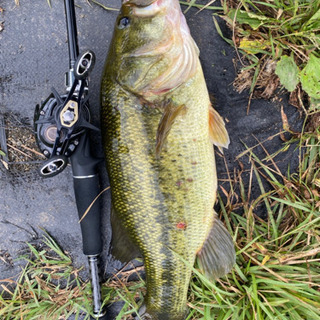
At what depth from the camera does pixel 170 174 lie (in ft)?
5.25

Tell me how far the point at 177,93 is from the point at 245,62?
0.65 meters

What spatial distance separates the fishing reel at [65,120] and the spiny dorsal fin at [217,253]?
0.91m

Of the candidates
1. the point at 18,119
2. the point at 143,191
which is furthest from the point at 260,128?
the point at 18,119

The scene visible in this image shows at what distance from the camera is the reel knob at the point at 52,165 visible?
1.53m

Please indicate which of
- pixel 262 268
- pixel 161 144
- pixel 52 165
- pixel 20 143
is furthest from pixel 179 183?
pixel 20 143

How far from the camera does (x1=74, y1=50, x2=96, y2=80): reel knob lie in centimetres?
144

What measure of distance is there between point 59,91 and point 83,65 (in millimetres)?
708

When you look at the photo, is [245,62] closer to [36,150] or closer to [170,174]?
[170,174]

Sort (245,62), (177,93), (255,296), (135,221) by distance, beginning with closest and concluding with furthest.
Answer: (177,93) < (135,221) < (255,296) < (245,62)

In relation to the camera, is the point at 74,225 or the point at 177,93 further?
the point at 74,225

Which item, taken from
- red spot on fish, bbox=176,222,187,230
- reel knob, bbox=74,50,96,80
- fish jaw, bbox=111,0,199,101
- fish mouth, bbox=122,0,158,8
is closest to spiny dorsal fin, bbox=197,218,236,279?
red spot on fish, bbox=176,222,187,230

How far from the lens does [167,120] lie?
1.53 meters

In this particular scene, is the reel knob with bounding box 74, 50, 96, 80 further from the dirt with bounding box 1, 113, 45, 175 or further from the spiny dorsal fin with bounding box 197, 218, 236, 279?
the spiny dorsal fin with bounding box 197, 218, 236, 279

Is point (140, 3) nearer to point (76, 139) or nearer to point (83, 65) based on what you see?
point (83, 65)
